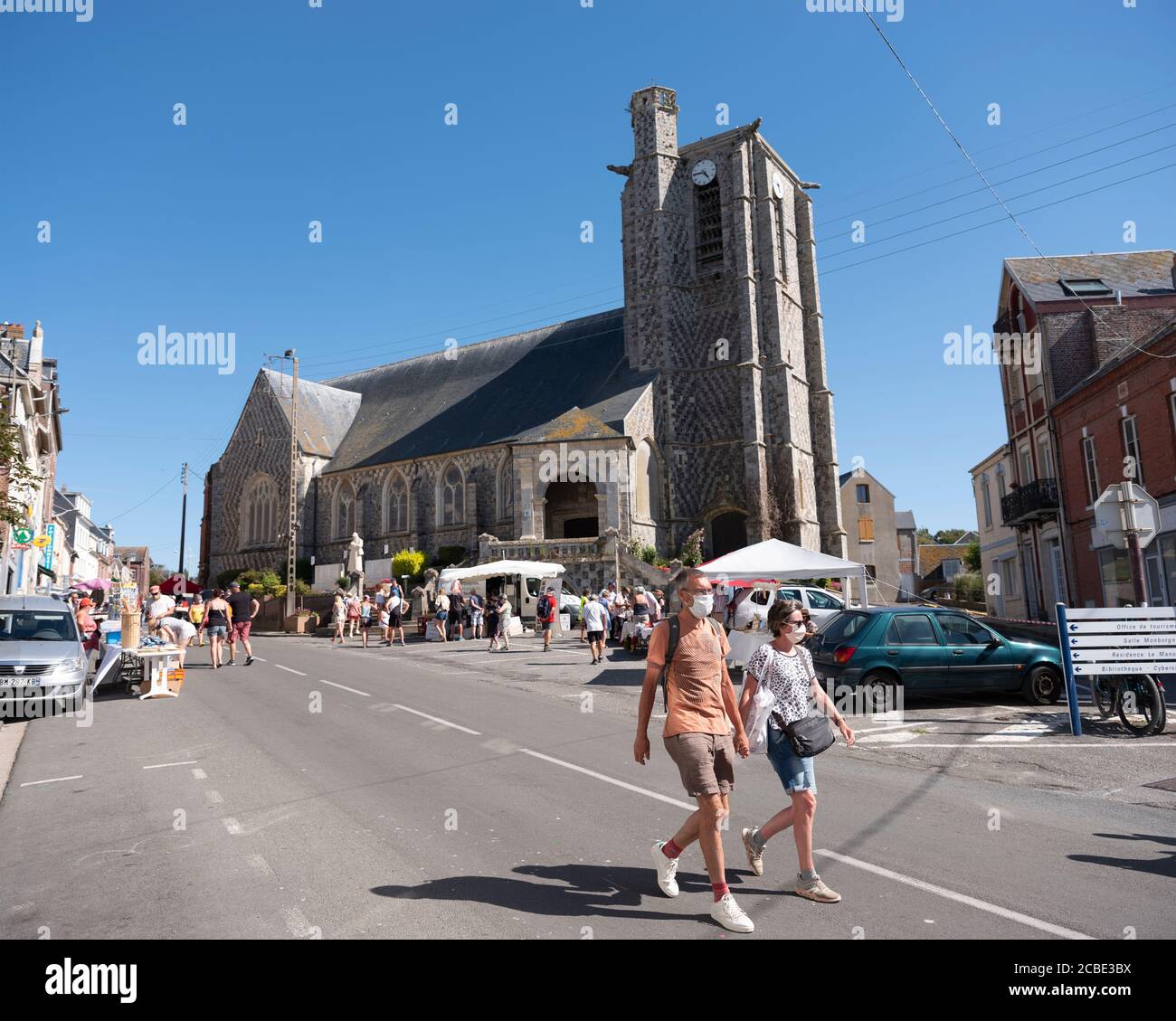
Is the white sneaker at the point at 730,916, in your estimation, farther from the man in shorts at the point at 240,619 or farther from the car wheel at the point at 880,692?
the man in shorts at the point at 240,619

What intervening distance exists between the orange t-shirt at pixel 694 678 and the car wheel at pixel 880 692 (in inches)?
283

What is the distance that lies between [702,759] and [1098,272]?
28010 millimetres

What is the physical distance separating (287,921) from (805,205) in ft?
135

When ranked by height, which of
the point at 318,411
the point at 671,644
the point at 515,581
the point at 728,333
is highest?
the point at 318,411

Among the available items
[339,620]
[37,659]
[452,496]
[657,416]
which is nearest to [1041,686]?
[37,659]

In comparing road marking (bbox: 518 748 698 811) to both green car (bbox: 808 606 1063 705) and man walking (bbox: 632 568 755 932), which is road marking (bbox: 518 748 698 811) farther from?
green car (bbox: 808 606 1063 705)

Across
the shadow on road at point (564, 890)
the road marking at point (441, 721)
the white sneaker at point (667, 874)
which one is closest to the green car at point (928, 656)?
the road marking at point (441, 721)

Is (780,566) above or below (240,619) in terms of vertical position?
above

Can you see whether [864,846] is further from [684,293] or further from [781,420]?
[684,293]

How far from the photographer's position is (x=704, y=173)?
124 feet

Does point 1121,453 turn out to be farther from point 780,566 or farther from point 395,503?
point 395,503

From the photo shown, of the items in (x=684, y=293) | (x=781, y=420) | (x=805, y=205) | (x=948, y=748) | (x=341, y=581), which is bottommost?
(x=948, y=748)

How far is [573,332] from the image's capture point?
1711 inches

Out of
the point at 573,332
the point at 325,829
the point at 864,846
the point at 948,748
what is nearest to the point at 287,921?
the point at 325,829
